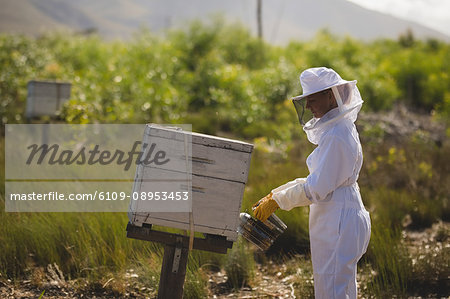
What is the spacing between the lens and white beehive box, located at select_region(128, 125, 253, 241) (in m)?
2.85

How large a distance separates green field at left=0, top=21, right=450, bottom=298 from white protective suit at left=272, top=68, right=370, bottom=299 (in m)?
1.15

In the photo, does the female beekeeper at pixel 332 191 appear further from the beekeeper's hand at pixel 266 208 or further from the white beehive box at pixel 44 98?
the white beehive box at pixel 44 98

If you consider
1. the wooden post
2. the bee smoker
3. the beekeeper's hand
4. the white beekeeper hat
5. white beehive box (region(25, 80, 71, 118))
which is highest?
white beehive box (region(25, 80, 71, 118))

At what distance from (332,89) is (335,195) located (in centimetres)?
62

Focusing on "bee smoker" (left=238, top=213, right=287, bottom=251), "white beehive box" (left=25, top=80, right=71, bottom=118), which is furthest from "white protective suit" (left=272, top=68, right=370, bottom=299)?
"white beehive box" (left=25, top=80, right=71, bottom=118)

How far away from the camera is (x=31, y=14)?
120 m

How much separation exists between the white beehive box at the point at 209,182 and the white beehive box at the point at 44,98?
16.9 feet

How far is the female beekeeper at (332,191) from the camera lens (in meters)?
2.89

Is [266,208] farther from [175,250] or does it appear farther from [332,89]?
[332,89]

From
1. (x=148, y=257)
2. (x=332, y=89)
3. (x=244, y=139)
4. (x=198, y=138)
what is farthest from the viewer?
(x=244, y=139)

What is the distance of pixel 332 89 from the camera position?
295cm

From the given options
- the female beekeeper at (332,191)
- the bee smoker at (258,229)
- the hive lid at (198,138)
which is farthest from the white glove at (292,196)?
the hive lid at (198,138)

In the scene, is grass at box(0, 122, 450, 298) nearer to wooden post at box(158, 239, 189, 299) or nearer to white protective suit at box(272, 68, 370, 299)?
wooden post at box(158, 239, 189, 299)

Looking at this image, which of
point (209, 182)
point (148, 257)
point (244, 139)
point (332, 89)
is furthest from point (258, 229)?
point (244, 139)
